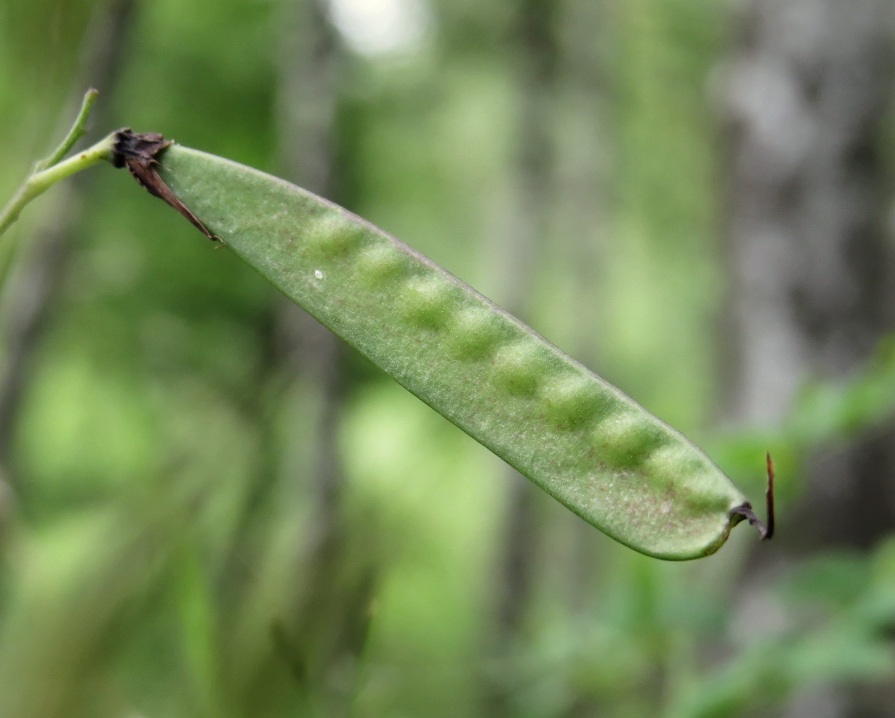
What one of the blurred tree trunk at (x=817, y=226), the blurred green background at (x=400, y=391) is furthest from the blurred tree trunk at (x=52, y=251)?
the blurred tree trunk at (x=817, y=226)

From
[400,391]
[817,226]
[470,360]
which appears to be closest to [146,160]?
[470,360]

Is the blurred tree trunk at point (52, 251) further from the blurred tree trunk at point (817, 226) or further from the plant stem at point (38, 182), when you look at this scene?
the blurred tree trunk at point (817, 226)

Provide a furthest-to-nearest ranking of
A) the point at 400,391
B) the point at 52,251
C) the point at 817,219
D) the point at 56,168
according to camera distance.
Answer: the point at 400,391 → the point at 817,219 → the point at 52,251 → the point at 56,168

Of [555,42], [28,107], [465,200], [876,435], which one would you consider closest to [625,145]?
[465,200]

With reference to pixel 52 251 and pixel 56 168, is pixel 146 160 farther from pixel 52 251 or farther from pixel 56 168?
pixel 52 251

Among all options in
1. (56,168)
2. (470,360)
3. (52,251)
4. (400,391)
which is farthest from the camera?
(400,391)

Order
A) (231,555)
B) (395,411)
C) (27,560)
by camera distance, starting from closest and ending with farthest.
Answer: (231,555) < (27,560) < (395,411)

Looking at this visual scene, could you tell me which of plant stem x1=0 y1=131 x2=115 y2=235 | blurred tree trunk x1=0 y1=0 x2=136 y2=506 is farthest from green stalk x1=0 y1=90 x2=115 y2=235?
blurred tree trunk x1=0 y1=0 x2=136 y2=506

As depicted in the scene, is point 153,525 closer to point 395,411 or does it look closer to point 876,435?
point 876,435
